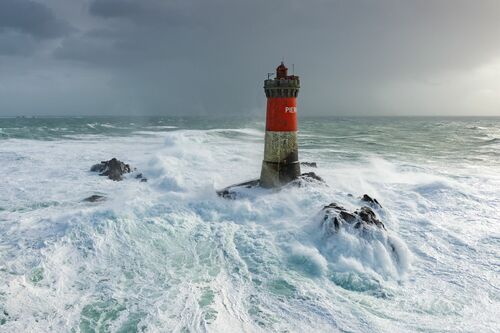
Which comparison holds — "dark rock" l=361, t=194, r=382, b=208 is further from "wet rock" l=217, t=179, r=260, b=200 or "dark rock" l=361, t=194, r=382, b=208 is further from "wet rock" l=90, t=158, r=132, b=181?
"wet rock" l=90, t=158, r=132, b=181

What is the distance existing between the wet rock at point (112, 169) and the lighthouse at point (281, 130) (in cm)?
601

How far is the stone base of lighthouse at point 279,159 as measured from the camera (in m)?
12.0

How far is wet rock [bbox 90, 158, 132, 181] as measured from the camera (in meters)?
14.8

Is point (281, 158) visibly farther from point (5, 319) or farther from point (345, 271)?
point (5, 319)

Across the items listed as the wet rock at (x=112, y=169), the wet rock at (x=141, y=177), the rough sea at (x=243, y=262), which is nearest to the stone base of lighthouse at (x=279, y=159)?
the rough sea at (x=243, y=262)

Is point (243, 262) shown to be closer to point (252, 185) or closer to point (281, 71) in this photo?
point (252, 185)

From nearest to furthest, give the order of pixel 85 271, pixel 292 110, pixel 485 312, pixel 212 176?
pixel 485 312, pixel 85 271, pixel 292 110, pixel 212 176

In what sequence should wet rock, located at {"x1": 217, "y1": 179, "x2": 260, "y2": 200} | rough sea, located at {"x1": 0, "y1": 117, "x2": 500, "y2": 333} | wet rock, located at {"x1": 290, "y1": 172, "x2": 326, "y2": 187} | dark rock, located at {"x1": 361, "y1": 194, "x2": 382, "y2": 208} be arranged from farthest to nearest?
wet rock, located at {"x1": 290, "y1": 172, "x2": 326, "y2": 187} < wet rock, located at {"x1": 217, "y1": 179, "x2": 260, "y2": 200} < dark rock, located at {"x1": 361, "y1": 194, "x2": 382, "y2": 208} < rough sea, located at {"x1": 0, "y1": 117, "x2": 500, "y2": 333}

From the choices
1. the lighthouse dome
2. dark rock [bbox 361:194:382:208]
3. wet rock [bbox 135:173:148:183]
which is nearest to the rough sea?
dark rock [bbox 361:194:382:208]

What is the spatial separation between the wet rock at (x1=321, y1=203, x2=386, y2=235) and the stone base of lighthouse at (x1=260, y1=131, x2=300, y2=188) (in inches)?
146

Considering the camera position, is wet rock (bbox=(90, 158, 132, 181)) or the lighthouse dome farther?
wet rock (bbox=(90, 158, 132, 181))

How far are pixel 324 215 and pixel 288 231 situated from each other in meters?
0.88

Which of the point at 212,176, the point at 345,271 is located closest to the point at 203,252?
the point at 345,271

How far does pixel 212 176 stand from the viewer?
15414 mm
